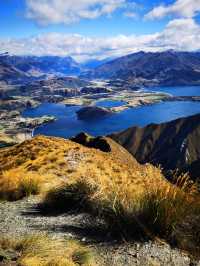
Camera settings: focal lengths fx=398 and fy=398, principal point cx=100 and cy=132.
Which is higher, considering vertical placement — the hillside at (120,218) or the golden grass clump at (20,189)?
the hillside at (120,218)

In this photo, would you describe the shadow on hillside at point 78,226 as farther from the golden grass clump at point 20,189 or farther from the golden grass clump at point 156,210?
the golden grass clump at point 20,189

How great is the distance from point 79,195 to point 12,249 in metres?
4.17

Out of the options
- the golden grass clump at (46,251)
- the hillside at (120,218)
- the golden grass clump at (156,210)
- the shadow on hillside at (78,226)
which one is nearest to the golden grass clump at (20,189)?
the hillside at (120,218)

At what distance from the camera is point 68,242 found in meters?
8.05

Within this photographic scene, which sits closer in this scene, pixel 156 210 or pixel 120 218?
pixel 156 210

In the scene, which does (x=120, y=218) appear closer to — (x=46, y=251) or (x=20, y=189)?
(x=46, y=251)

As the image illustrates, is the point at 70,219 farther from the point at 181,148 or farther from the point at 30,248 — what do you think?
the point at 181,148

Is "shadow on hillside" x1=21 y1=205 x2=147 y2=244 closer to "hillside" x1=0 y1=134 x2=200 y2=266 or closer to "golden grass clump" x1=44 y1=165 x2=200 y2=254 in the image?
"hillside" x1=0 y1=134 x2=200 y2=266

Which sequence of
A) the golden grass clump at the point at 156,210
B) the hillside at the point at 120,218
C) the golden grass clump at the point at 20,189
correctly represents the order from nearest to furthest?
1. the hillside at the point at 120,218
2. the golden grass clump at the point at 156,210
3. the golden grass clump at the point at 20,189

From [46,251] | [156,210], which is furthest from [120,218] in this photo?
[46,251]

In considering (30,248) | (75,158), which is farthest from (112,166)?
(30,248)

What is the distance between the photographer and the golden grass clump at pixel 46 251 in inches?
267

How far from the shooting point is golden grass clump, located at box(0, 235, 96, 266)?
22.3 ft

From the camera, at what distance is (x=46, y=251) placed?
7.42 meters
